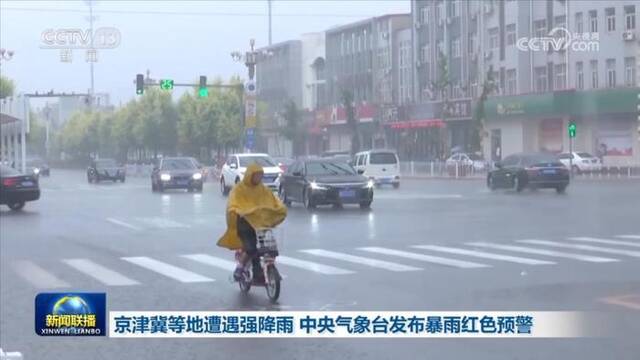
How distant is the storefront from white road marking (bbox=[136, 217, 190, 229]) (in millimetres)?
27805

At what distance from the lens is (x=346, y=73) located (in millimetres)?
85500

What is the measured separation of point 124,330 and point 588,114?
50265 millimetres

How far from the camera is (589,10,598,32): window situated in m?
54.8

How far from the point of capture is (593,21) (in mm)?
55031

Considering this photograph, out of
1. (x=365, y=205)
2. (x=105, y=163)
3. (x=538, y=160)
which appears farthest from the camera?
(x=105, y=163)

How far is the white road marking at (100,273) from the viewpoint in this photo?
15.5 m

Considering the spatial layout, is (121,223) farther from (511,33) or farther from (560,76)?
(511,33)

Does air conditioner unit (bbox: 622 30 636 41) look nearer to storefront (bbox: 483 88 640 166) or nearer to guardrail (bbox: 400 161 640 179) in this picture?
storefront (bbox: 483 88 640 166)

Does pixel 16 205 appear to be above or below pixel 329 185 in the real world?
below

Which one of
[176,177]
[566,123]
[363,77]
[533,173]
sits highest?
[363,77]

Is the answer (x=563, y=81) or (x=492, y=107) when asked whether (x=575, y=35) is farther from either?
(x=492, y=107)

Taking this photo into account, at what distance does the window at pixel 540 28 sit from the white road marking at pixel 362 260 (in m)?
43.8

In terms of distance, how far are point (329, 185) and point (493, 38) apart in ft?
125

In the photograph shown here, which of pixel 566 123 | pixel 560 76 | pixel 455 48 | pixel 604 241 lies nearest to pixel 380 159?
pixel 566 123
